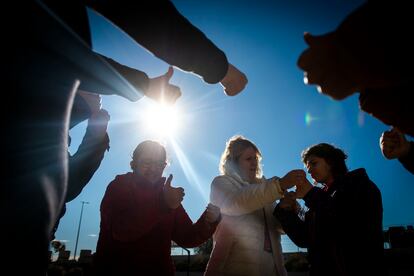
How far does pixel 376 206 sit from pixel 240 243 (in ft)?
4.51

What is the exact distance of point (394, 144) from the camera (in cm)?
200

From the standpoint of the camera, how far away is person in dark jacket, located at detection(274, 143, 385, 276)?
8.36ft

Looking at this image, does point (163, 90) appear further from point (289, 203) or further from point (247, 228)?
point (289, 203)

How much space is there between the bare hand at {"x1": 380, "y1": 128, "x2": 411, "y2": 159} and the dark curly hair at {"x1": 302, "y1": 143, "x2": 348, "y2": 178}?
168 cm

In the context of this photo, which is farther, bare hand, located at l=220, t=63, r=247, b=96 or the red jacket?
the red jacket

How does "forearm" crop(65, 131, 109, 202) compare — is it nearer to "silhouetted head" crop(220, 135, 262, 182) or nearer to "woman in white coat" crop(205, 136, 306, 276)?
"woman in white coat" crop(205, 136, 306, 276)

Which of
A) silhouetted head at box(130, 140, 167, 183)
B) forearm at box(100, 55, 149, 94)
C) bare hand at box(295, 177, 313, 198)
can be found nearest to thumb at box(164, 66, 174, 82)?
forearm at box(100, 55, 149, 94)

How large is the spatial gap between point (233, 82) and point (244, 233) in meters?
1.91

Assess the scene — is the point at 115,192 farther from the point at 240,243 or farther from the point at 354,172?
the point at 354,172

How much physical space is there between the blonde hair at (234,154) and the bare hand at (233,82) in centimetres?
199

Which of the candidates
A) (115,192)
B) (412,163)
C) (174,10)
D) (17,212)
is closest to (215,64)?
(174,10)

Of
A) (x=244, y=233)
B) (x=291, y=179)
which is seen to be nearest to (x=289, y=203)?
(x=291, y=179)

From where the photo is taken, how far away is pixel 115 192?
3.01 meters

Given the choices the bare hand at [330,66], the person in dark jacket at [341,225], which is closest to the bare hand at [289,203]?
the person in dark jacket at [341,225]
